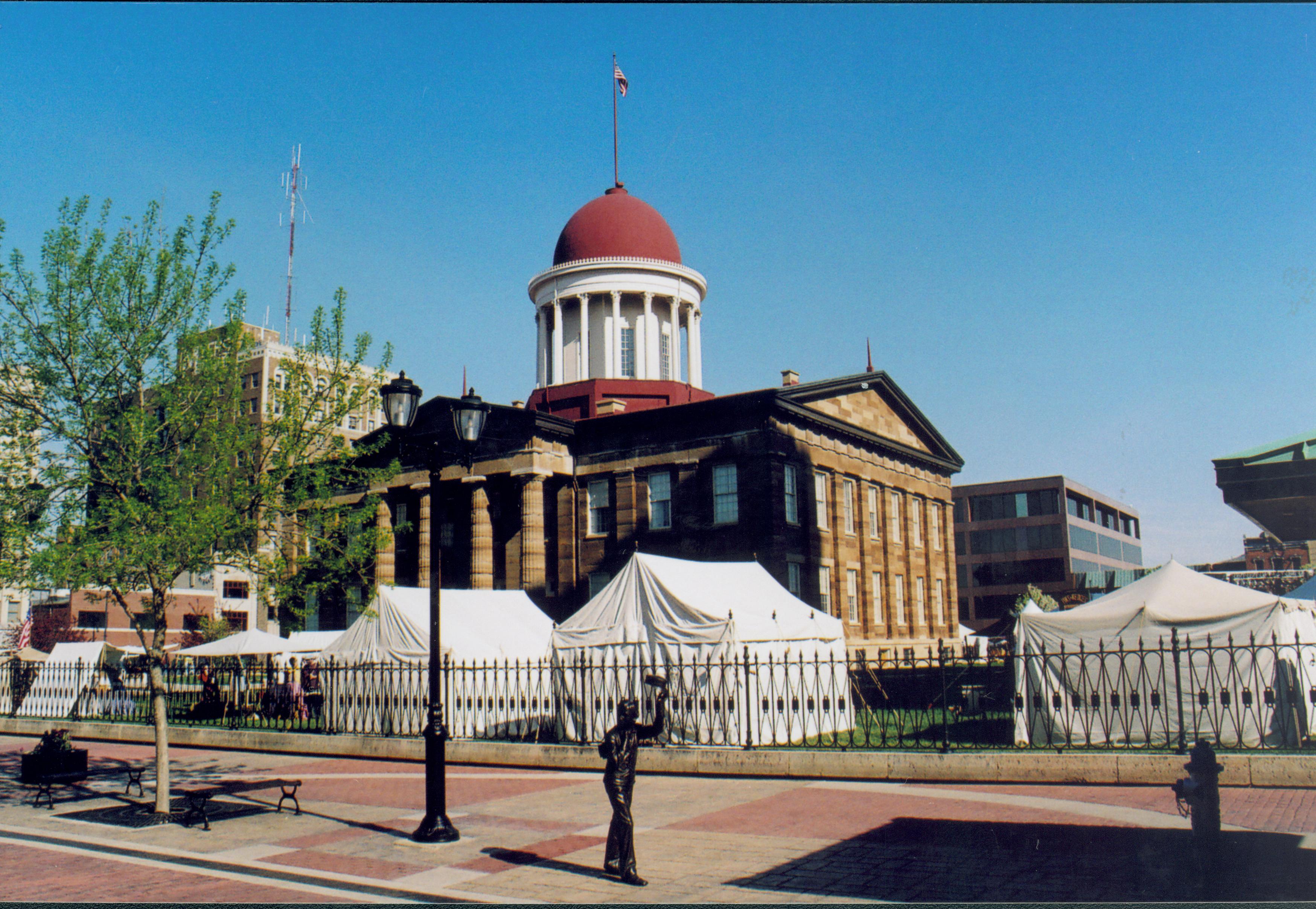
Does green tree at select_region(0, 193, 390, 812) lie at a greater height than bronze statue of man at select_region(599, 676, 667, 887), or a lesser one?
greater

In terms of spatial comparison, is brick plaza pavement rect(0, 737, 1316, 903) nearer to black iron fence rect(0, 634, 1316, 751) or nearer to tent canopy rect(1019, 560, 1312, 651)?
black iron fence rect(0, 634, 1316, 751)

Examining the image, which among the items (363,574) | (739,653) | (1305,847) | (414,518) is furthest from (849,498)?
(1305,847)

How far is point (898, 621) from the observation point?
152 feet

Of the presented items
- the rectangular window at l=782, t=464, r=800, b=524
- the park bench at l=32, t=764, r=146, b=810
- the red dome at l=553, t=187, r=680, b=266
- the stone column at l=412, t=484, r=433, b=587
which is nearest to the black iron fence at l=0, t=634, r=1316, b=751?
the park bench at l=32, t=764, r=146, b=810

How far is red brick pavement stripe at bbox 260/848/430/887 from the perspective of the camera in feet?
32.9

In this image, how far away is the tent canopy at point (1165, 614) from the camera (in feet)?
53.3

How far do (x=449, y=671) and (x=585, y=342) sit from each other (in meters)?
30.2

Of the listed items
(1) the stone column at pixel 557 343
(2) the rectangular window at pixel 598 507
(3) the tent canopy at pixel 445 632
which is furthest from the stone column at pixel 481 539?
(3) the tent canopy at pixel 445 632

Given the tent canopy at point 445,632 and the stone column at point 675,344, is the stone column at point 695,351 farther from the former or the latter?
the tent canopy at point 445,632

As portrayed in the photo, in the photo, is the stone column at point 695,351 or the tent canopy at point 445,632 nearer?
the tent canopy at point 445,632

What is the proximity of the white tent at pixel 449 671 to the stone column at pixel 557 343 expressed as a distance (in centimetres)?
2480

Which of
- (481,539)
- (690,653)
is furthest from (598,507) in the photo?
(690,653)

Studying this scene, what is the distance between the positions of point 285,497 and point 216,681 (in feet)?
51.6

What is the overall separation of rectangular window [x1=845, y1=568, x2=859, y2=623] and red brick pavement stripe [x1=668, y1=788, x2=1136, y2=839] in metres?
28.4
